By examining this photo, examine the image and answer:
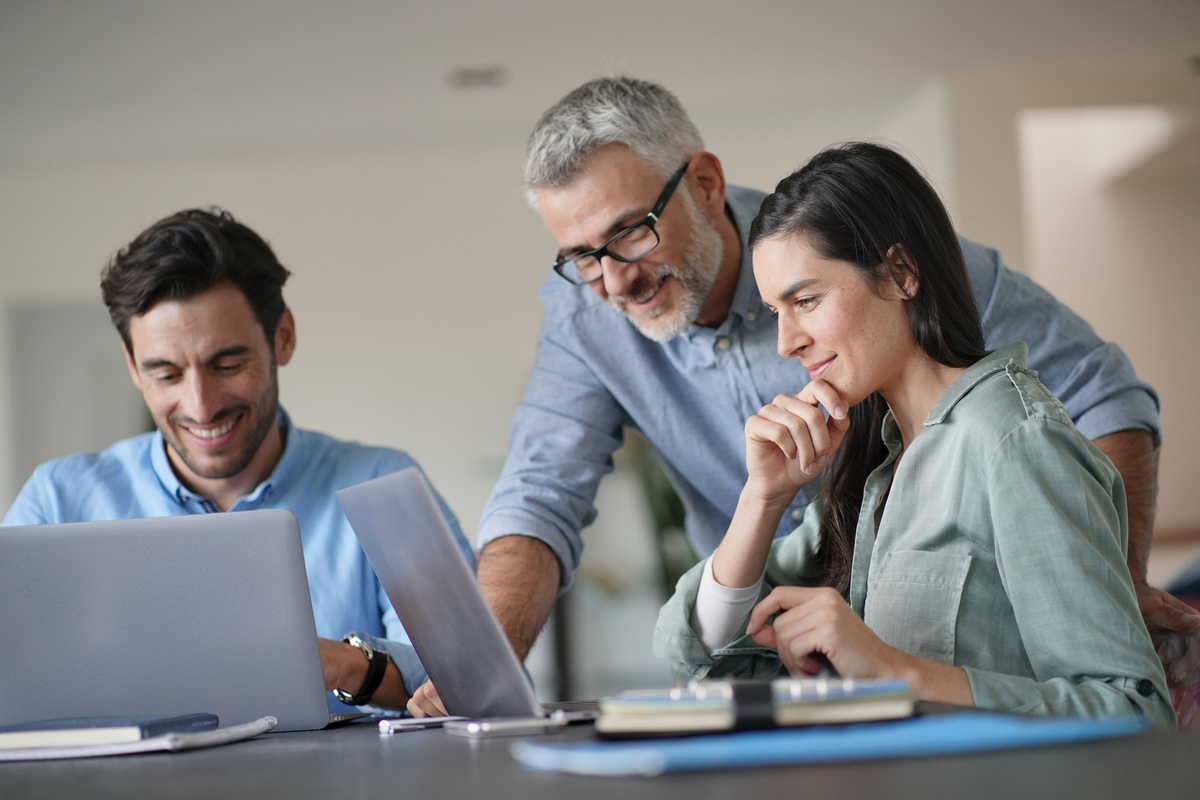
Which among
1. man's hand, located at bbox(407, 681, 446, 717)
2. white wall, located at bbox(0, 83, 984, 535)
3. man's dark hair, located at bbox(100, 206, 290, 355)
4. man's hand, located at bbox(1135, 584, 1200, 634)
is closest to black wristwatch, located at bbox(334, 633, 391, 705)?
man's hand, located at bbox(407, 681, 446, 717)

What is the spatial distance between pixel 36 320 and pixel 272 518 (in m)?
5.21

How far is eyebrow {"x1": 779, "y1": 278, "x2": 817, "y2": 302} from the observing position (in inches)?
54.9

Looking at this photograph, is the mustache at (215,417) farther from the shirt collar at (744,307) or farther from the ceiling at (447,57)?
the ceiling at (447,57)

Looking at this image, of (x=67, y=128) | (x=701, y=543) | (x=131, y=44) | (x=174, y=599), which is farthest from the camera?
(x=67, y=128)

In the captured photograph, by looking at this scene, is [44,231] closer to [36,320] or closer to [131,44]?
[36,320]

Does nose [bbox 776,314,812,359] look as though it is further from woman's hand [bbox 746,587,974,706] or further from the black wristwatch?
the black wristwatch

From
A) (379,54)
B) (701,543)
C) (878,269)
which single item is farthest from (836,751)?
(379,54)

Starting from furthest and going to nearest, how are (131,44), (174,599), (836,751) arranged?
(131,44), (174,599), (836,751)

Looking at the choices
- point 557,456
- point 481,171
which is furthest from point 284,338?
point 481,171

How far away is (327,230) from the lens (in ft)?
18.6

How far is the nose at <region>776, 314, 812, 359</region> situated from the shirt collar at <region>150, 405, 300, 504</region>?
1176 millimetres

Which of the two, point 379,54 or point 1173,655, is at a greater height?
point 379,54

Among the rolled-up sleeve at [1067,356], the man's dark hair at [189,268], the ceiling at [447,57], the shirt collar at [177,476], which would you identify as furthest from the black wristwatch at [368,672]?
the ceiling at [447,57]

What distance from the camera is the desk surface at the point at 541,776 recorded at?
0.56m
